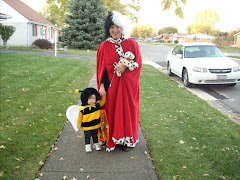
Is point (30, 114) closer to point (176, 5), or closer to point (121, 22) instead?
point (121, 22)

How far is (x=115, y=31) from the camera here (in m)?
3.29

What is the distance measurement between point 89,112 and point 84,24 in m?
21.5

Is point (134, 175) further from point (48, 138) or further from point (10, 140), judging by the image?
point (10, 140)

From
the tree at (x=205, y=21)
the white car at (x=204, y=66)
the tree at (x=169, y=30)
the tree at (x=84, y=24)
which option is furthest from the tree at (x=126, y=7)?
the tree at (x=169, y=30)

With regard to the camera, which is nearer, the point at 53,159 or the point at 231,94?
the point at 53,159

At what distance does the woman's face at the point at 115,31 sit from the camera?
329 centimetres

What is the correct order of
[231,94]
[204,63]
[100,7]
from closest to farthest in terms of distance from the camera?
[231,94] → [204,63] → [100,7]

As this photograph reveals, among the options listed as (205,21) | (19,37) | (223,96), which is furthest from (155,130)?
(205,21)

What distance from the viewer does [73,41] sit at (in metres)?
24.6

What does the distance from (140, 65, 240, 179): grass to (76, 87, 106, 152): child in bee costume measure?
3.47 feet

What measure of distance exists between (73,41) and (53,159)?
22455mm

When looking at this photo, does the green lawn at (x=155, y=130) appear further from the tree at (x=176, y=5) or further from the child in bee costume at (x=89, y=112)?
the tree at (x=176, y=5)

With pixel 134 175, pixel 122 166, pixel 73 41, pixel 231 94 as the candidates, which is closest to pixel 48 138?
pixel 122 166

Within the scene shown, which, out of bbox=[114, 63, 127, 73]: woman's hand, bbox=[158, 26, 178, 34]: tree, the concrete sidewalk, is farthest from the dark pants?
bbox=[158, 26, 178, 34]: tree
